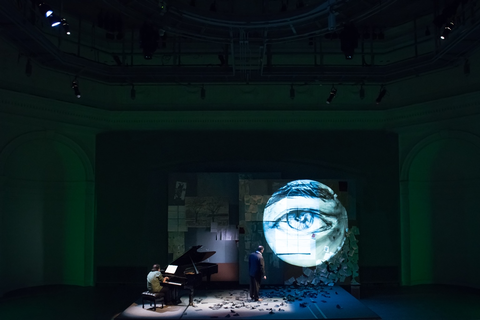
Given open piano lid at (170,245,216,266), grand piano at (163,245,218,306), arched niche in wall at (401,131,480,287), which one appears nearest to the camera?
grand piano at (163,245,218,306)

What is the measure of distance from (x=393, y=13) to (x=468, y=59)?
83.1 inches

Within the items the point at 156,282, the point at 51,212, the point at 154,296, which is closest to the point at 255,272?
the point at 156,282

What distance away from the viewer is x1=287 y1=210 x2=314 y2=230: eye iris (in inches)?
502

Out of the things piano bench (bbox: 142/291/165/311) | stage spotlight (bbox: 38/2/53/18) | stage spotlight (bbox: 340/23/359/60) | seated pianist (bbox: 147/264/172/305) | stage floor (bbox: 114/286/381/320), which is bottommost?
stage floor (bbox: 114/286/381/320)

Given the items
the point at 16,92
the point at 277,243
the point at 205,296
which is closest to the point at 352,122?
the point at 277,243

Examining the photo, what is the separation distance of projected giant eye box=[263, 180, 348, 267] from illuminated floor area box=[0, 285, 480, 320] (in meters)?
1.55

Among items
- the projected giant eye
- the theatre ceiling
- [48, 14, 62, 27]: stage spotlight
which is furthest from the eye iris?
[48, 14, 62, 27]: stage spotlight

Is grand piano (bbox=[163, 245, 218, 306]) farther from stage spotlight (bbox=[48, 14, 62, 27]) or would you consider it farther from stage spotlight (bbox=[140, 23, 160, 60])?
stage spotlight (bbox=[48, 14, 62, 27])

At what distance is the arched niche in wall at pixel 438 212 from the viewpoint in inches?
491

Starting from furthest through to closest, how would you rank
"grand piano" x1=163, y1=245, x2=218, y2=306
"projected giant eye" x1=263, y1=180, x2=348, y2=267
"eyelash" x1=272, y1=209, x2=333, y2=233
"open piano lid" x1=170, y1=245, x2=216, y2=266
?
"eyelash" x1=272, y1=209, x2=333, y2=233 < "projected giant eye" x1=263, y1=180, x2=348, y2=267 < "open piano lid" x1=170, y1=245, x2=216, y2=266 < "grand piano" x1=163, y1=245, x2=218, y2=306

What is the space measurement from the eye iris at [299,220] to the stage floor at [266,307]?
5.77 ft

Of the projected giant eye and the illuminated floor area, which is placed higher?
the projected giant eye

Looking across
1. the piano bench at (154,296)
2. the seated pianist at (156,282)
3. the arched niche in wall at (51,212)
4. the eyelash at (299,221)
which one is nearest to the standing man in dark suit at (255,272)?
the seated pianist at (156,282)

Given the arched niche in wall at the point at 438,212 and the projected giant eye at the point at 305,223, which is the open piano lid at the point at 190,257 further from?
the arched niche in wall at the point at 438,212
